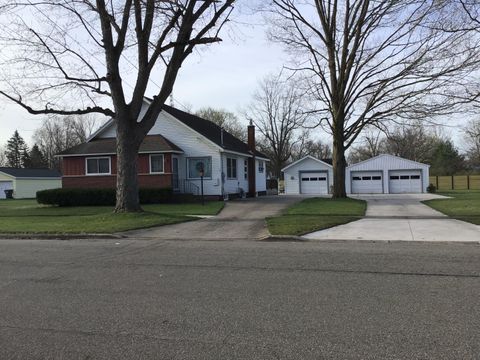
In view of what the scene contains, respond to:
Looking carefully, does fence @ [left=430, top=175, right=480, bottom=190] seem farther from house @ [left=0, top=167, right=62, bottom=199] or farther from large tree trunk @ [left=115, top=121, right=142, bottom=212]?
house @ [left=0, top=167, right=62, bottom=199]

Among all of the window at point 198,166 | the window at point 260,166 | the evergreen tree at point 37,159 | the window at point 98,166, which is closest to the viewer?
the window at point 198,166

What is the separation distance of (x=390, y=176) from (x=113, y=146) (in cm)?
2862

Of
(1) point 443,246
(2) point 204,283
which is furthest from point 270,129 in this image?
(2) point 204,283

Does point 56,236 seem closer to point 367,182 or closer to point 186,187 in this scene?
point 186,187

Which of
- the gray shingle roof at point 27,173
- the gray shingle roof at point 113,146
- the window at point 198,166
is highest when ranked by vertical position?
the gray shingle roof at point 113,146

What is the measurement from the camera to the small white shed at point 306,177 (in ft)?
159

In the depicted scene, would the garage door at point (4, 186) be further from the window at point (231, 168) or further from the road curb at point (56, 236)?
the road curb at point (56, 236)

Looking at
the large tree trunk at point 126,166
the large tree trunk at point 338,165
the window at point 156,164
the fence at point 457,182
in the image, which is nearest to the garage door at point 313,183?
the fence at point 457,182

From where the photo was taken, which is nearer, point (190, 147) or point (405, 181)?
point (190, 147)

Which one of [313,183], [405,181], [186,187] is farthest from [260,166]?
[405,181]

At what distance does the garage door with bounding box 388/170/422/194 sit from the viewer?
1837 inches

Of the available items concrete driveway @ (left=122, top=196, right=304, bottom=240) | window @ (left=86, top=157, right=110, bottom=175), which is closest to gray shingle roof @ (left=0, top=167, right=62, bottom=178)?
window @ (left=86, top=157, right=110, bottom=175)

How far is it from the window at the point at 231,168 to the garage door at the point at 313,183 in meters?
18.3

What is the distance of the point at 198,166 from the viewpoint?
29.0m
